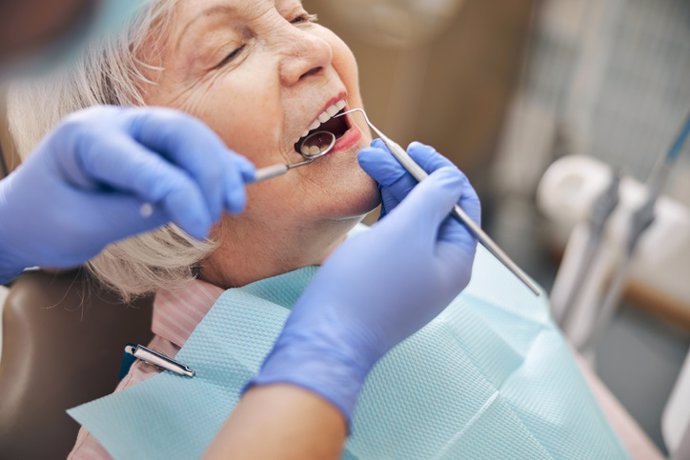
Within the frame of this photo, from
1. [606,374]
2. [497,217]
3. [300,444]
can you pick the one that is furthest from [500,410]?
[497,217]

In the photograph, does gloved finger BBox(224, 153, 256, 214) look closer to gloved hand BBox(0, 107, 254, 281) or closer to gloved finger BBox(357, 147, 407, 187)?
gloved hand BBox(0, 107, 254, 281)

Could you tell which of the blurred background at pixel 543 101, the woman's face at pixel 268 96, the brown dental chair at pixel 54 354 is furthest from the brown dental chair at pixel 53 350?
the blurred background at pixel 543 101

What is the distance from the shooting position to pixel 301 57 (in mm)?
999

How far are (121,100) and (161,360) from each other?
38cm

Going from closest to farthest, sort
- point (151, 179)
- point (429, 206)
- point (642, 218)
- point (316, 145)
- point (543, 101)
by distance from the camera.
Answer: point (151, 179) < point (429, 206) < point (316, 145) < point (642, 218) < point (543, 101)

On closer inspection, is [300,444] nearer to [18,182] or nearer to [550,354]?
[18,182]

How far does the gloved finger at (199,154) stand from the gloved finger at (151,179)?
0.05ft

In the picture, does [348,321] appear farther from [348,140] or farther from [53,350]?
[53,350]

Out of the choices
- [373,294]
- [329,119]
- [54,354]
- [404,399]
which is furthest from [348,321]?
[54,354]

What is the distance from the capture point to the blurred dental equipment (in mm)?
1584

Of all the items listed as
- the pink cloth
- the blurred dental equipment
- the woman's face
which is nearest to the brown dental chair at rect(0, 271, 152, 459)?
the pink cloth

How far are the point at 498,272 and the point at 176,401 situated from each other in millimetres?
742

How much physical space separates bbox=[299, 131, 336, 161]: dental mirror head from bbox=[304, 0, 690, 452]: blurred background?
3.66 feet

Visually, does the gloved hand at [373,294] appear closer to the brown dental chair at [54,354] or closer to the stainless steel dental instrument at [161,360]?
the stainless steel dental instrument at [161,360]
